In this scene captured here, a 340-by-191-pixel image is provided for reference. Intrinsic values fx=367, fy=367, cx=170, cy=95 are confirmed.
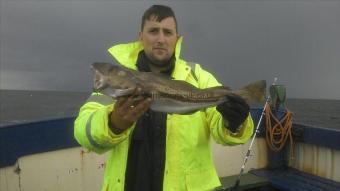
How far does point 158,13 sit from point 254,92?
1.57 m

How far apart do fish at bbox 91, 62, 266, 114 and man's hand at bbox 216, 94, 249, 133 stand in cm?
9

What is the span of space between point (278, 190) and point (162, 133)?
237 inches

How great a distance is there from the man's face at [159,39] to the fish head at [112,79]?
672 mm

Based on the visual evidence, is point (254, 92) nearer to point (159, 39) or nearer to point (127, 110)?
point (159, 39)

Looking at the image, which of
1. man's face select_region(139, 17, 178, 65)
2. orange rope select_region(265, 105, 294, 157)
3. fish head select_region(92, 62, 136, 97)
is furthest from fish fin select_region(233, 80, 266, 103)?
orange rope select_region(265, 105, 294, 157)

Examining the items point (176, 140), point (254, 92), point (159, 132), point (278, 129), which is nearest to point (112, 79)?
point (159, 132)

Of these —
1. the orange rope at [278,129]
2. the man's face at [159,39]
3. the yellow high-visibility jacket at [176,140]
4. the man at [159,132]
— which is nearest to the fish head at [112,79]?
the man at [159,132]

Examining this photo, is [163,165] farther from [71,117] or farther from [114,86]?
[71,117]

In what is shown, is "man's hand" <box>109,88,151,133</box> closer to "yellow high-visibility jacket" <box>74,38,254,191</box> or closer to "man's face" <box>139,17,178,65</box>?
"yellow high-visibility jacket" <box>74,38,254,191</box>

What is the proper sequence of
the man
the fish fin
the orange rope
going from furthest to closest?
1. the orange rope
2. the fish fin
3. the man

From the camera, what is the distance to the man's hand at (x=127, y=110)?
3832 millimetres

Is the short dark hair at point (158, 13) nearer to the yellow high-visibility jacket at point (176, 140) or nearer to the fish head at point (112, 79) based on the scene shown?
the yellow high-visibility jacket at point (176, 140)

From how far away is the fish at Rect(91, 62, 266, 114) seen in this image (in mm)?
3889

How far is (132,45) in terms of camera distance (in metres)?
4.85
